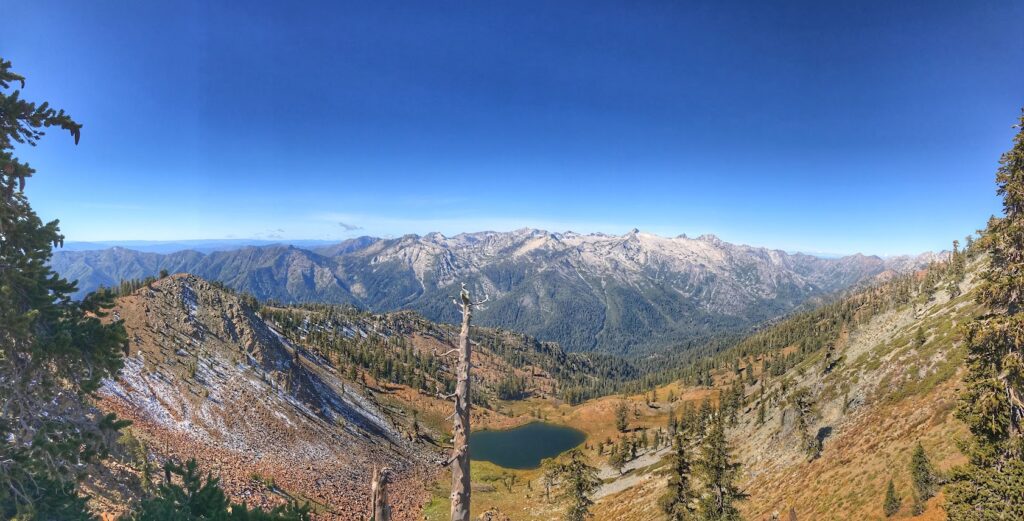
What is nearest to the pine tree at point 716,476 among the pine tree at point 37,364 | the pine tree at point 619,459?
the pine tree at point 37,364

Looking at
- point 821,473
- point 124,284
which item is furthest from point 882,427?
point 124,284

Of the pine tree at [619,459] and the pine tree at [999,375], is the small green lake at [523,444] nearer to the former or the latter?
the pine tree at [619,459]

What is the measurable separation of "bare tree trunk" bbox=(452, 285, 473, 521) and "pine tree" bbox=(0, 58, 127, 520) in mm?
12362

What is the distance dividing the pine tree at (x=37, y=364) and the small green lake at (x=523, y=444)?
123 meters

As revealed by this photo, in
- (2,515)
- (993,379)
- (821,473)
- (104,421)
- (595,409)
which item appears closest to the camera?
(2,515)

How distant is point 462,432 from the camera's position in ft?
32.9

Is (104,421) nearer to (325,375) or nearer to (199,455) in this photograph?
(199,455)

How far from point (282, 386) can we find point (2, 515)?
60.0 meters

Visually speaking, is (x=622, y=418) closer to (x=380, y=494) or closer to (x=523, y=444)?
(x=523, y=444)

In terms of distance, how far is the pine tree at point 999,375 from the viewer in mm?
16969

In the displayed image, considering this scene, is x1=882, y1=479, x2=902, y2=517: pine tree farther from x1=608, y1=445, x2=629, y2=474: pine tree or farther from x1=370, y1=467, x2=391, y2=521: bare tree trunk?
x1=608, y1=445, x2=629, y2=474: pine tree

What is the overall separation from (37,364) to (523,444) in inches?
6092

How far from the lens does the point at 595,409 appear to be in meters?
189

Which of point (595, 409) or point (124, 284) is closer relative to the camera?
point (124, 284)
